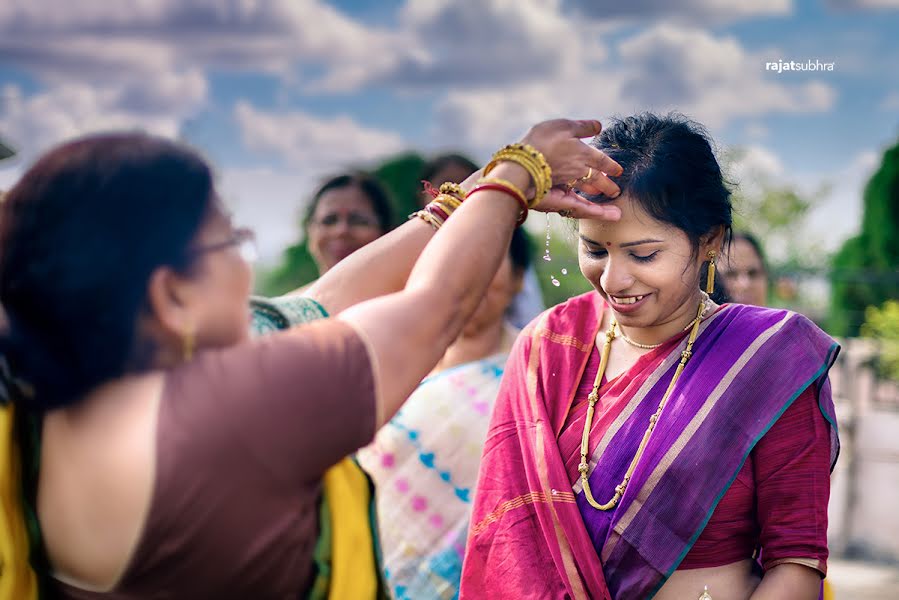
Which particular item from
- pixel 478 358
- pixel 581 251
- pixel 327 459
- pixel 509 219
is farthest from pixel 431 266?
pixel 478 358

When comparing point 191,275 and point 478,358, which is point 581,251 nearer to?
point 191,275

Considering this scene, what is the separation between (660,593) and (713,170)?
1152 millimetres

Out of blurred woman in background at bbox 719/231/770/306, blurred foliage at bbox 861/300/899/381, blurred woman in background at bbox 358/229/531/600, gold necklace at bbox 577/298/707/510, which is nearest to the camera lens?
gold necklace at bbox 577/298/707/510

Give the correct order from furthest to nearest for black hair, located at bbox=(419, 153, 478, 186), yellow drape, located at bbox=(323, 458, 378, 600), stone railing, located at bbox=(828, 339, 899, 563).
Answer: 1. stone railing, located at bbox=(828, 339, 899, 563)
2. black hair, located at bbox=(419, 153, 478, 186)
3. yellow drape, located at bbox=(323, 458, 378, 600)

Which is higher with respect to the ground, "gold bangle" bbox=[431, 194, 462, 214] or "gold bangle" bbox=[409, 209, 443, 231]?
"gold bangle" bbox=[431, 194, 462, 214]

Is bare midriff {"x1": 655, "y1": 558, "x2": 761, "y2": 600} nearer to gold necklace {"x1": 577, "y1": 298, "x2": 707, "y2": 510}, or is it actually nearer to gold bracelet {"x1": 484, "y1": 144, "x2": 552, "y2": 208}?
gold necklace {"x1": 577, "y1": 298, "x2": 707, "y2": 510}

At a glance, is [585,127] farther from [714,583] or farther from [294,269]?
[294,269]

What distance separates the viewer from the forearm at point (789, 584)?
2.27 metres

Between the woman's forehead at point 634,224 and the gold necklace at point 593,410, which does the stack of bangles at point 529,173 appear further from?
the gold necklace at point 593,410

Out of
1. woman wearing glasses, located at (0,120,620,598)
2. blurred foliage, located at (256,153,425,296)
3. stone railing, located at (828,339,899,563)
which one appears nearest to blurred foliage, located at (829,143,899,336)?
stone railing, located at (828,339,899,563)

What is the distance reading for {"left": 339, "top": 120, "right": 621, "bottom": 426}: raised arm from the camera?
1591 millimetres

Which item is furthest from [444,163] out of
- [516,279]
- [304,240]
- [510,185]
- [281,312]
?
[304,240]

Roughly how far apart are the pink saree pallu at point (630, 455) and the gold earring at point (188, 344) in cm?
122

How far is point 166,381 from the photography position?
4.95ft
